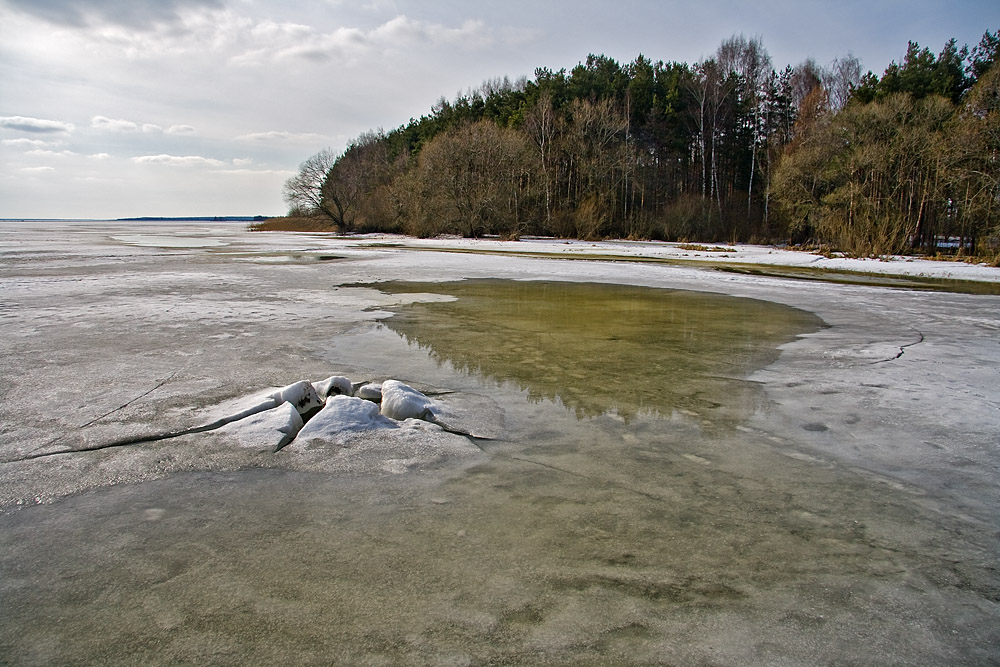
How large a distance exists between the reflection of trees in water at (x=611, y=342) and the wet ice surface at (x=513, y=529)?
0.90 feet

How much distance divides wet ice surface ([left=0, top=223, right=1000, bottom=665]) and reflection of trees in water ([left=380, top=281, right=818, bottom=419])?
276mm

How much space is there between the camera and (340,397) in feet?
12.7

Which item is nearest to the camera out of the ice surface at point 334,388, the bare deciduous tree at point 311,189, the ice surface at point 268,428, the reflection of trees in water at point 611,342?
the ice surface at point 268,428

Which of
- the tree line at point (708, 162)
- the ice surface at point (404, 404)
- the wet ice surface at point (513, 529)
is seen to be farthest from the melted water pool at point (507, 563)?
the tree line at point (708, 162)

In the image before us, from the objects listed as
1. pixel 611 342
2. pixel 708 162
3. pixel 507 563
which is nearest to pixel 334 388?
pixel 507 563

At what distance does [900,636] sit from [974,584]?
542 millimetres

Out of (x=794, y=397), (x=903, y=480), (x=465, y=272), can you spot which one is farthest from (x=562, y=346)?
(x=465, y=272)

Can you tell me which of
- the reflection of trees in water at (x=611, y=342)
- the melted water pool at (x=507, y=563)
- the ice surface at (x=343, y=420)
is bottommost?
the melted water pool at (x=507, y=563)

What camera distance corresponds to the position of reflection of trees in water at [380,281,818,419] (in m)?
4.38

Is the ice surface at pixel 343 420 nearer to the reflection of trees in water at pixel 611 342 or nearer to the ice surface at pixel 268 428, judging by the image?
the ice surface at pixel 268 428

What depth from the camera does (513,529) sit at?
2420mm

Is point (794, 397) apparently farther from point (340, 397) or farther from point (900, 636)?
point (340, 397)

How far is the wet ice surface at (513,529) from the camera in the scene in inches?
70.3

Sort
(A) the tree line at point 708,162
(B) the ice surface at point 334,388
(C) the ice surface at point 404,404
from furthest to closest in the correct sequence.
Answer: (A) the tree line at point 708,162, (B) the ice surface at point 334,388, (C) the ice surface at point 404,404
